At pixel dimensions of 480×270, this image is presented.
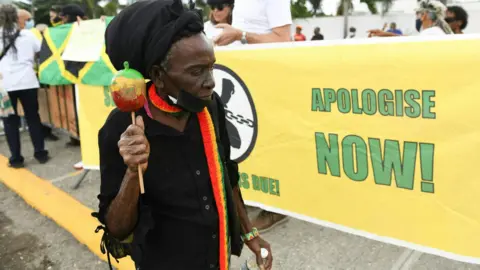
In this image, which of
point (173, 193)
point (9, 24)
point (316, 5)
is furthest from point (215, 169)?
point (316, 5)

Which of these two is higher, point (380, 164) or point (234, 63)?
point (234, 63)

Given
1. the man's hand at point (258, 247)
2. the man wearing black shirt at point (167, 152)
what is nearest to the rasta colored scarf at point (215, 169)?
the man wearing black shirt at point (167, 152)

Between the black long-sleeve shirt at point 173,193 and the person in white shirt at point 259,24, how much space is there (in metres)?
1.75

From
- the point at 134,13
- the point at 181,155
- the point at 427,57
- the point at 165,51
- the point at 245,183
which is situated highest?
the point at 134,13

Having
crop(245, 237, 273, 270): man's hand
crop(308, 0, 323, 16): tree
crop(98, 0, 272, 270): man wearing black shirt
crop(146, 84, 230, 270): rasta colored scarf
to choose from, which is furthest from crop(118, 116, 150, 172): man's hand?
crop(308, 0, 323, 16): tree

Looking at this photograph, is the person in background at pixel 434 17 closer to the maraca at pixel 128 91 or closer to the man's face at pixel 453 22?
the man's face at pixel 453 22

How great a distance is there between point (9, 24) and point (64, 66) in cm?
128

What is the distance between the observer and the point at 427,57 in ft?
7.77

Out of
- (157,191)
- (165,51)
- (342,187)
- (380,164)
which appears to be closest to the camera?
(165,51)

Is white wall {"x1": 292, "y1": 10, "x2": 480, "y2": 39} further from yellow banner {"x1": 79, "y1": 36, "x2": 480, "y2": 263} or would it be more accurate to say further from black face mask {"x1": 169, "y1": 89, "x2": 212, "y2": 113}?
black face mask {"x1": 169, "y1": 89, "x2": 212, "y2": 113}

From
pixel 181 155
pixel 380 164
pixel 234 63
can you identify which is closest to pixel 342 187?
pixel 380 164

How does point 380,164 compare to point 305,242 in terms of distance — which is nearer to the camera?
point 380,164

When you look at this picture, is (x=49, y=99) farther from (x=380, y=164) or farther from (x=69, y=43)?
(x=380, y=164)

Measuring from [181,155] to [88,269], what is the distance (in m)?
2.19
